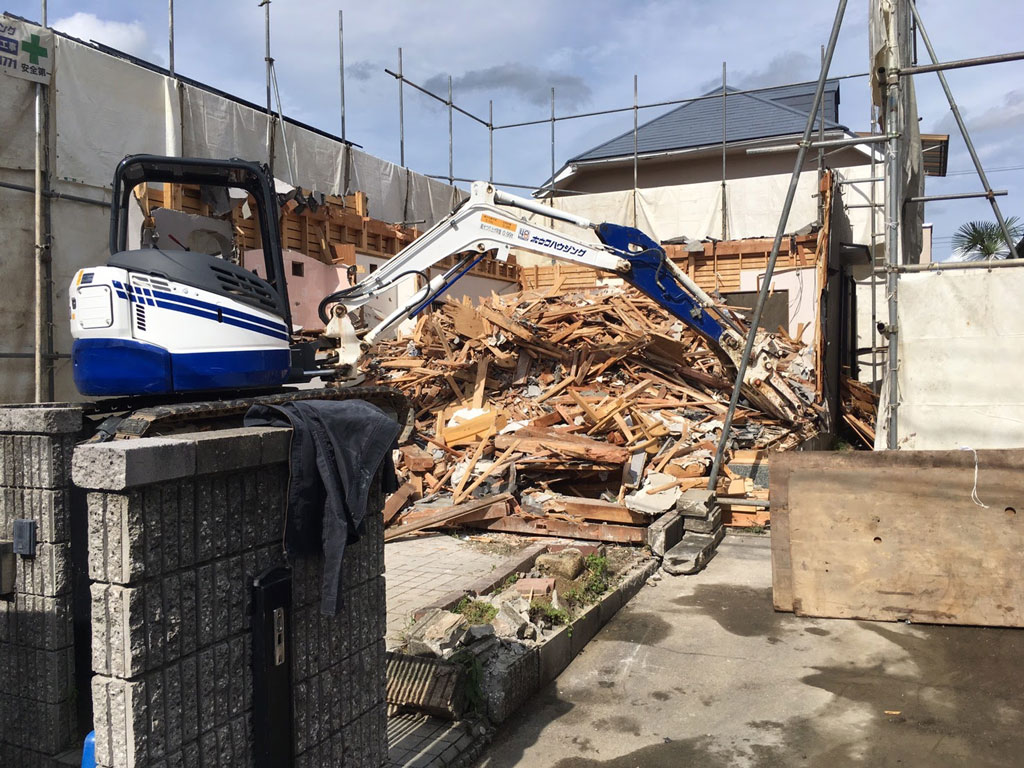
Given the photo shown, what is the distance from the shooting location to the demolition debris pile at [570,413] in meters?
9.50

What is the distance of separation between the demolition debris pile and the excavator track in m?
5.48

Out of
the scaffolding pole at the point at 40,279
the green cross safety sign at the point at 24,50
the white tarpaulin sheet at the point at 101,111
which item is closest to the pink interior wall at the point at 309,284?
the white tarpaulin sheet at the point at 101,111

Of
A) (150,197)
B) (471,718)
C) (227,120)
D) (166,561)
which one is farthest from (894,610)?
(227,120)

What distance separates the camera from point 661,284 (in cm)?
1155

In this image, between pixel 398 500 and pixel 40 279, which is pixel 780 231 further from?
pixel 40 279

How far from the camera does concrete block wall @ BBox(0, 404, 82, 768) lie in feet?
10.5

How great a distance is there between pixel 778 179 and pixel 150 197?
1637 cm

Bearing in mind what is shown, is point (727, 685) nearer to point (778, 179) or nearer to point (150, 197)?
point (150, 197)

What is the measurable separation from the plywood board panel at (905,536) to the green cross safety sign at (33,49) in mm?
11221

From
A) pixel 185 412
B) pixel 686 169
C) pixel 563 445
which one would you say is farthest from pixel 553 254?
pixel 686 169

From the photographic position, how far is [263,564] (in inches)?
116

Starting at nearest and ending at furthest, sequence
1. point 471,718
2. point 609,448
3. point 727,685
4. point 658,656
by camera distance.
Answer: point 471,718
point 727,685
point 658,656
point 609,448

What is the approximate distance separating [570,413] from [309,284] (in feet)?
→ 21.2

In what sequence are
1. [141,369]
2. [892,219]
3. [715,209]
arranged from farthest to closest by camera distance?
[715,209] → [892,219] → [141,369]
